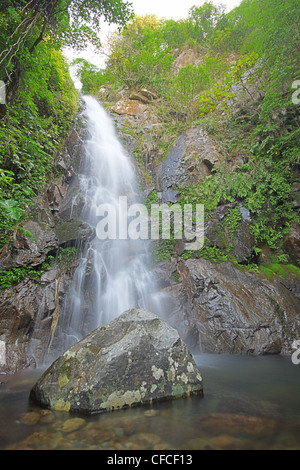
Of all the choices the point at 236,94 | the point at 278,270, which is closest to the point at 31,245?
the point at 278,270

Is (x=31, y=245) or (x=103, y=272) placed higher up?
(x=31, y=245)

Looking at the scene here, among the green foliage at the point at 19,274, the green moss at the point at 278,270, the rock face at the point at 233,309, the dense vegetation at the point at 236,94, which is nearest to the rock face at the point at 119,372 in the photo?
the green foliage at the point at 19,274

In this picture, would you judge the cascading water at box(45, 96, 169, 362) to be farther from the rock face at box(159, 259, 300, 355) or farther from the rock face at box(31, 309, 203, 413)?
the rock face at box(31, 309, 203, 413)

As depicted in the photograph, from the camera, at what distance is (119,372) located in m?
2.56

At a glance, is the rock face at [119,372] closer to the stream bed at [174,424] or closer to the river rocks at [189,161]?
the stream bed at [174,424]

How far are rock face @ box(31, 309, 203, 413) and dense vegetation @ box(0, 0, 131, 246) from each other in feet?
7.50

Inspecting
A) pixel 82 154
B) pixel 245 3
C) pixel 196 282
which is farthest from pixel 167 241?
pixel 245 3

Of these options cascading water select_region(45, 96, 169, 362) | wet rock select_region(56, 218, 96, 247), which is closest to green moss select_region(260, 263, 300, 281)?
cascading water select_region(45, 96, 169, 362)

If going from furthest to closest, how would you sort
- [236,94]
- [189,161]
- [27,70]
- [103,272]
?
[236,94]
[189,161]
[103,272]
[27,70]

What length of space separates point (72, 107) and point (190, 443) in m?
11.4

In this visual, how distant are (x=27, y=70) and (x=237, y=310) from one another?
7.45 m

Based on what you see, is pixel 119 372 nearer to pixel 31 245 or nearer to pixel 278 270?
pixel 31 245

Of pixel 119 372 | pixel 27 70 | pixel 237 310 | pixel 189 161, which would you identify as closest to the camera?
pixel 119 372

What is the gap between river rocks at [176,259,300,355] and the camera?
5.22 metres
